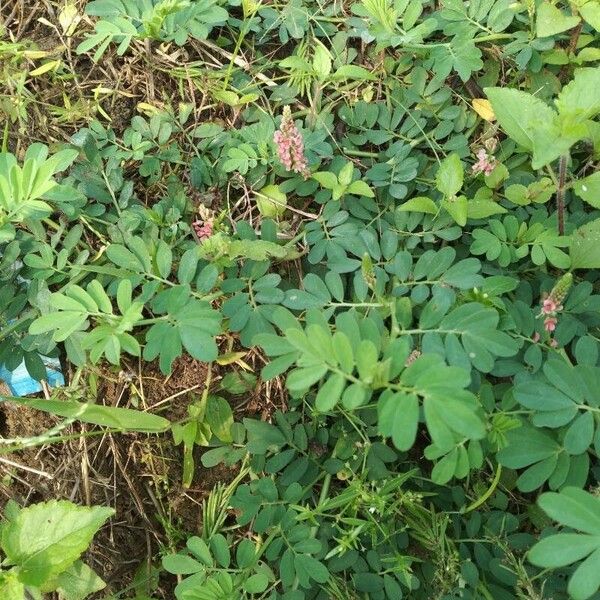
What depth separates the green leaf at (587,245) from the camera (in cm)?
187

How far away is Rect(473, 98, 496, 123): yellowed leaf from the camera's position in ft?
6.99

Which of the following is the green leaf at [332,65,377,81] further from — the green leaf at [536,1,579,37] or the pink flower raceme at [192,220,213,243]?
the pink flower raceme at [192,220,213,243]

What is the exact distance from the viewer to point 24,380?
2.16m

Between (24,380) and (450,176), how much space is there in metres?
1.45

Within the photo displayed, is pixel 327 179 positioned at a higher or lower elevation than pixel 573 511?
higher

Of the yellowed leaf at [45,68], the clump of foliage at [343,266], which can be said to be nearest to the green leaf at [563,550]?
the clump of foliage at [343,266]

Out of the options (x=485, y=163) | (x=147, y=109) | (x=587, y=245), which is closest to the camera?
(x=587, y=245)

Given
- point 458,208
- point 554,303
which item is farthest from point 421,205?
point 554,303

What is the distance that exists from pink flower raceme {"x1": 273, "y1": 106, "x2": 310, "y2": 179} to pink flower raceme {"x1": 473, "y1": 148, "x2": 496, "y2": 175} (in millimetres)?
507

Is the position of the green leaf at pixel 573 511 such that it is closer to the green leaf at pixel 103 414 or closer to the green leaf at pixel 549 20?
the green leaf at pixel 103 414

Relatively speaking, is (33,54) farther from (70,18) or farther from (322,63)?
(322,63)

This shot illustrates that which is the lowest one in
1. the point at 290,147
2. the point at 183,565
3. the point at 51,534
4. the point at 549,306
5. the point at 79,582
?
the point at 79,582

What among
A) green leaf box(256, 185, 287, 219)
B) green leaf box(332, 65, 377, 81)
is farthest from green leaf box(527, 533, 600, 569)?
green leaf box(332, 65, 377, 81)

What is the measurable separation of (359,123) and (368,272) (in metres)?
0.68
